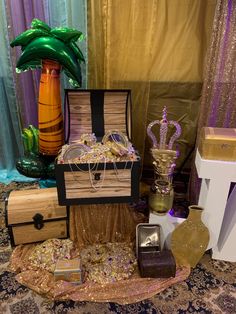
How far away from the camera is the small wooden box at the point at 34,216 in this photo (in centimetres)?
142

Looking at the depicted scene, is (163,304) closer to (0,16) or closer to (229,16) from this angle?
(229,16)

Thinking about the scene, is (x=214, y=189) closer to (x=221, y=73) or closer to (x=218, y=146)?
(x=218, y=146)

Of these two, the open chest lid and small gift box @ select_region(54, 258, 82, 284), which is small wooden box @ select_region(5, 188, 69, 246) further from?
the open chest lid

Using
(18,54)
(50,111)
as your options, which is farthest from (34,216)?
(18,54)

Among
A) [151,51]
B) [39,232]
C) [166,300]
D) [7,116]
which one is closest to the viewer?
[166,300]

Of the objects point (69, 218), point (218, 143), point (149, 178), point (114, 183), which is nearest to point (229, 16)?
point (218, 143)

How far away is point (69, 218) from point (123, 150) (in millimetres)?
518

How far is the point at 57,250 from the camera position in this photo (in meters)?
1.44

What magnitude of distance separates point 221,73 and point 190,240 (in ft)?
3.14

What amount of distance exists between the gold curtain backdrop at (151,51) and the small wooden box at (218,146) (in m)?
0.70

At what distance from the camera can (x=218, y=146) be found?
49.1 inches

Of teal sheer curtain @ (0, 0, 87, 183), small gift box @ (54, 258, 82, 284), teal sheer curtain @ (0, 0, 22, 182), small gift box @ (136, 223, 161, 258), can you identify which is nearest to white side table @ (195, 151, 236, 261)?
small gift box @ (136, 223, 161, 258)

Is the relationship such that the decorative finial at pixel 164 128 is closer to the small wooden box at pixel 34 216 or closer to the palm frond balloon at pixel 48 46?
the palm frond balloon at pixel 48 46

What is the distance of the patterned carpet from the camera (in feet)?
3.83
